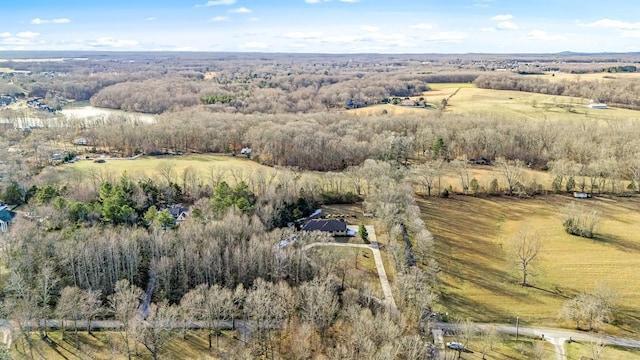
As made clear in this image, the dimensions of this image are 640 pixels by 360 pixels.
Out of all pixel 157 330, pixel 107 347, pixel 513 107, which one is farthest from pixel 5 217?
pixel 513 107

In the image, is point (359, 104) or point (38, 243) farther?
point (359, 104)

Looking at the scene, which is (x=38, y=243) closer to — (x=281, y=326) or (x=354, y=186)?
(x=281, y=326)

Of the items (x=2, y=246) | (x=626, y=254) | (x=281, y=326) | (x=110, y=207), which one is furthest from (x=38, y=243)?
(x=626, y=254)

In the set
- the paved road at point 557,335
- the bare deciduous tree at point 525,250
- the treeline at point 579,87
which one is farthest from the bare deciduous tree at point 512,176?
the treeline at point 579,87

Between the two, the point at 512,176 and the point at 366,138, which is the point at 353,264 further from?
the point at 366,138

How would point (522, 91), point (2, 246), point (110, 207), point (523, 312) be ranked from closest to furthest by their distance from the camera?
1. point (523, 312)
2. point (2, 246)
3. point (110, 207)
4. point (522, 91)

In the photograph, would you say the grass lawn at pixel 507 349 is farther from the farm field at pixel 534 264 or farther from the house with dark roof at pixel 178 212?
the house with dark roof at pixel 178 212
